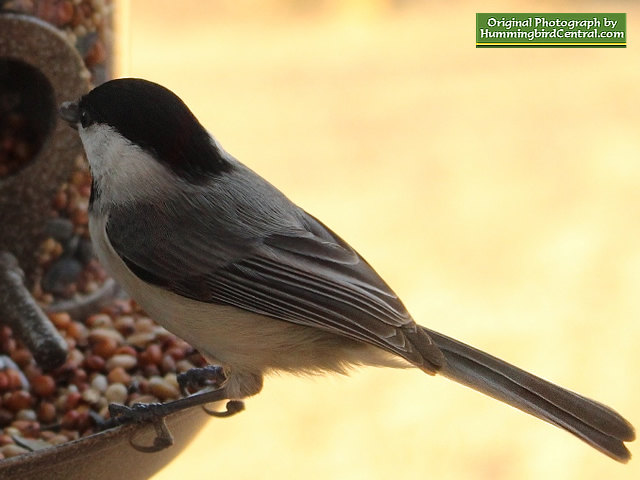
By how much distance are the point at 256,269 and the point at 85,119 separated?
415 mm

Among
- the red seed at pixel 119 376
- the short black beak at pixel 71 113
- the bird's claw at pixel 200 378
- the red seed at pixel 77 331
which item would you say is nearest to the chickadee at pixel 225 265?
the short black beak at pixel 71 113

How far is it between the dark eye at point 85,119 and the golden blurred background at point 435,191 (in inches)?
20.6

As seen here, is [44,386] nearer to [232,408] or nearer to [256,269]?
[232,408]

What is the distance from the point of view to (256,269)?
6.15 feet

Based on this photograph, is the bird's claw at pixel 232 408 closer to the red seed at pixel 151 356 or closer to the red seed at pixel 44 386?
the red seed at pixel 151 356

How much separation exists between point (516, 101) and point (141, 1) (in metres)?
3.42

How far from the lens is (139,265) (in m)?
1.88

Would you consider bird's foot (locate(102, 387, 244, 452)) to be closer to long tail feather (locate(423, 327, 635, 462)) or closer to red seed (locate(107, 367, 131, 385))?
red seed (locate(107, 367, 131, 385))

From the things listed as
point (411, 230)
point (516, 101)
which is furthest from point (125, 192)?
point (516, 101)

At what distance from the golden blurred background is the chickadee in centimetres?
25

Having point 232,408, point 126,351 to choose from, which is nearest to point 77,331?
point 126,351

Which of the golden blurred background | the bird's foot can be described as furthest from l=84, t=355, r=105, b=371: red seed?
the golden blurred background

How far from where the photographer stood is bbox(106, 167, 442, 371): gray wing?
1.84m

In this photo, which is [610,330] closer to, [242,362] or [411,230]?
[411,230]
